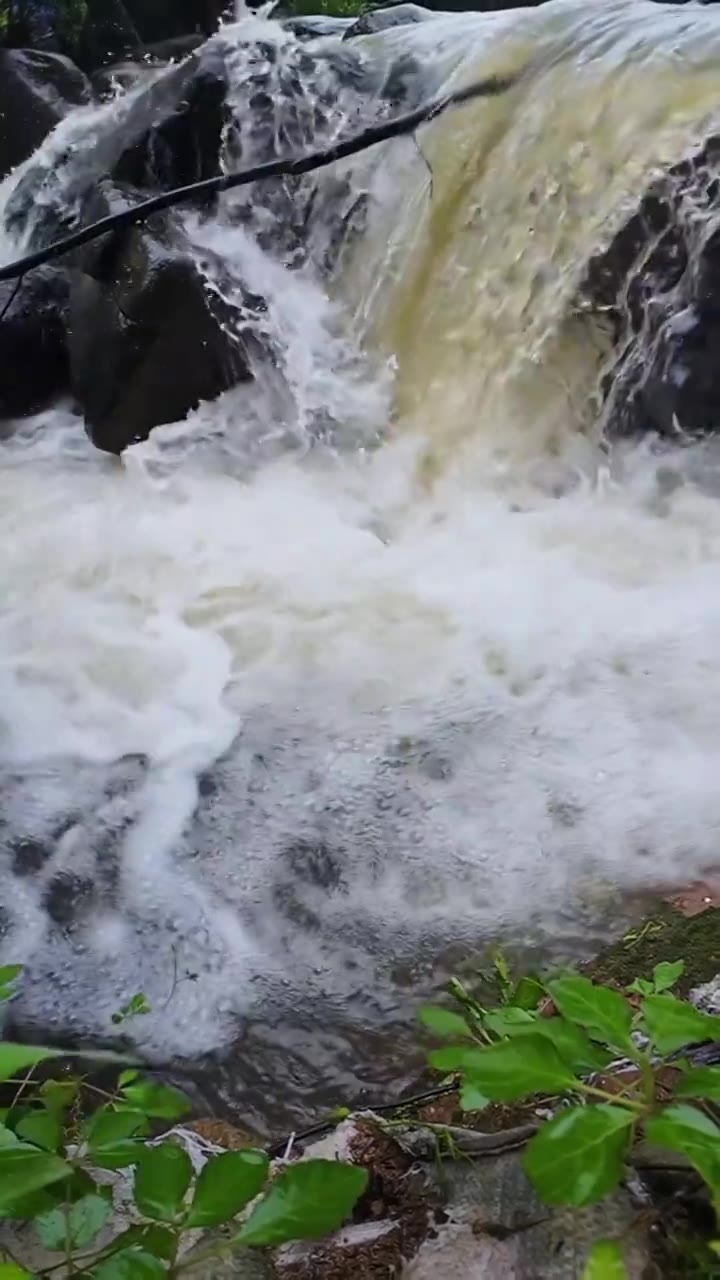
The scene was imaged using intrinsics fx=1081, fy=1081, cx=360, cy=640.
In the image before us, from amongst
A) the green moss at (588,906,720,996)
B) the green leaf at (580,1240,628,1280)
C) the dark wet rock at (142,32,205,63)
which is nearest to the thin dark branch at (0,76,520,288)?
the green moss at (588,906,720,996)

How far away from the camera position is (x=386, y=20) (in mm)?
6910

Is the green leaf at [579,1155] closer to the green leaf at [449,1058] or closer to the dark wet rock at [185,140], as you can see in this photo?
the green leaf at [449,1058]

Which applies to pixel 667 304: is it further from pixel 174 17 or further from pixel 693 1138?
pixel 174 17

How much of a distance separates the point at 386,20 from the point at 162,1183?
292 inches

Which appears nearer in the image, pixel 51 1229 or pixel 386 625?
pixel 51 1229

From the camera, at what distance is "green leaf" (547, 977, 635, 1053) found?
105cm

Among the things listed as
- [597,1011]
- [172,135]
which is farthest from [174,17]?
[597,1011]

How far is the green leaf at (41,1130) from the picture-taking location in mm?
1121

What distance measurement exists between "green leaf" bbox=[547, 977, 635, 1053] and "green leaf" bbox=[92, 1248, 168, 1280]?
17.2 inches

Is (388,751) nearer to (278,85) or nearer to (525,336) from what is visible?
(525,336)

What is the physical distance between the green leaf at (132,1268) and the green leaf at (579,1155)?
13.6 inches

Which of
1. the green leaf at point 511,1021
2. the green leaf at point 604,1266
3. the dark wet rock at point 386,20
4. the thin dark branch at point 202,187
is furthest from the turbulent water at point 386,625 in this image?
the green leaf at point 604,1266

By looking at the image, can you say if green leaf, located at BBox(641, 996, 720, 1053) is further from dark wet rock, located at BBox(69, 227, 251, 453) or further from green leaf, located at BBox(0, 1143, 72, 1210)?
dark wet rock, located at BBox(69, 227, 251, 453)

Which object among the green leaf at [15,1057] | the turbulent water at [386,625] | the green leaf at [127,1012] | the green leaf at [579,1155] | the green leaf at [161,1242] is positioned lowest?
the green leaf at [127,1012]
